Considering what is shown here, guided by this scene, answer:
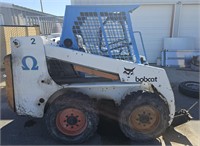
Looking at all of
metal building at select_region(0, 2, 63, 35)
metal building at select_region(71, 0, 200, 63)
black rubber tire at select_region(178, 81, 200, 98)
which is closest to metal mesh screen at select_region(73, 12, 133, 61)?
black rubber tire at select_region(178, 81, 200, 98)

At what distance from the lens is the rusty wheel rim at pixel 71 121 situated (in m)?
3.84

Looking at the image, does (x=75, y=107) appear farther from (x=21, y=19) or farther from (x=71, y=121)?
(x=21, y=19)

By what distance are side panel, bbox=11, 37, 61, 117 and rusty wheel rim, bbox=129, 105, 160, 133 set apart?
54.8 inches

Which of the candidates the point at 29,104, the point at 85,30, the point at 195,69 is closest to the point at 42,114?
the point at 29,104

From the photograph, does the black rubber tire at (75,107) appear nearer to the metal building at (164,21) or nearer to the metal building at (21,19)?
the metal building at (164,21)

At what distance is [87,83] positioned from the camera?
4.04 meters

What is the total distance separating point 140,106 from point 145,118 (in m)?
0.25

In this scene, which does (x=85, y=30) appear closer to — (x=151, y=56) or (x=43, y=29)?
(x=151, y=56)

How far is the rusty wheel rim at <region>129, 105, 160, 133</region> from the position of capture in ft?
12.5

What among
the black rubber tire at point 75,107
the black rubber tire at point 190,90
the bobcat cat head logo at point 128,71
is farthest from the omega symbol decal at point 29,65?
Answer: the black rubber tire at point 190,90

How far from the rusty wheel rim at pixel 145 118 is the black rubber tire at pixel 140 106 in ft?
0.11

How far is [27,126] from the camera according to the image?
14.7 feet

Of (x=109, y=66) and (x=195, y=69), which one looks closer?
(x=109, y=66)

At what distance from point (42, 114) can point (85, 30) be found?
1.67 meters
